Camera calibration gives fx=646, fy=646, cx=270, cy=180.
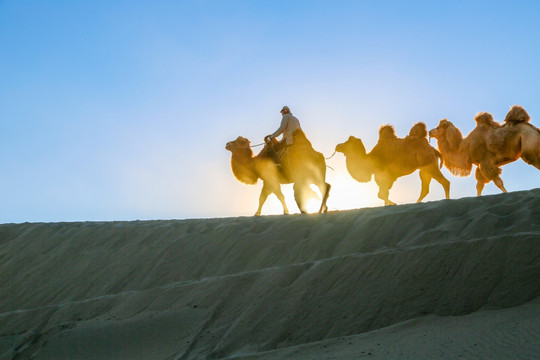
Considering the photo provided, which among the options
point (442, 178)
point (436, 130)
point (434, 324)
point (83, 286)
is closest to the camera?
point (434, 324)

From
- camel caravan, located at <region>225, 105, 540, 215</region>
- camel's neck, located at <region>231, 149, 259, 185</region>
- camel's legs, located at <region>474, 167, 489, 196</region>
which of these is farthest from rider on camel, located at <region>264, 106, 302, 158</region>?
camel's legs, located at <region>474, 167, 489, 196</region>

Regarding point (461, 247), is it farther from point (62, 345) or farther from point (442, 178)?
point (442, 178)

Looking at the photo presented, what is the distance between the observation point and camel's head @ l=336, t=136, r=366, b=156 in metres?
14.3

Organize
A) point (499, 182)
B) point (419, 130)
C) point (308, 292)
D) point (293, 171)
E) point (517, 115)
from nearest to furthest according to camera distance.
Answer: point (308, 292) → point (293, 171) → point (517, 115) → point (499, 182) → point (419, 130)

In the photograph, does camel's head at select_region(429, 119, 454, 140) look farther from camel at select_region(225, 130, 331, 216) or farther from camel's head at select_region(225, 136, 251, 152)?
camel's head at select_region(225, 136, 251, 152)

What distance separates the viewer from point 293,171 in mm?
11906

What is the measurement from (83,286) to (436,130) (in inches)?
372

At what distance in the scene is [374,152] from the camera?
46.8ft

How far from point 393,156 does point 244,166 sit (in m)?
3.19

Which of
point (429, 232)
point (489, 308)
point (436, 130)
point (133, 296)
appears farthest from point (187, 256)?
point (436, 130)

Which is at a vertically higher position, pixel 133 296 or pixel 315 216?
pixel 315 216

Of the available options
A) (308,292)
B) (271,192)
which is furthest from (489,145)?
(308,292)

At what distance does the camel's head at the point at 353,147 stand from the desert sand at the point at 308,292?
4943 millimetres

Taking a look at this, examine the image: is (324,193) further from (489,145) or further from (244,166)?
(489,145)
